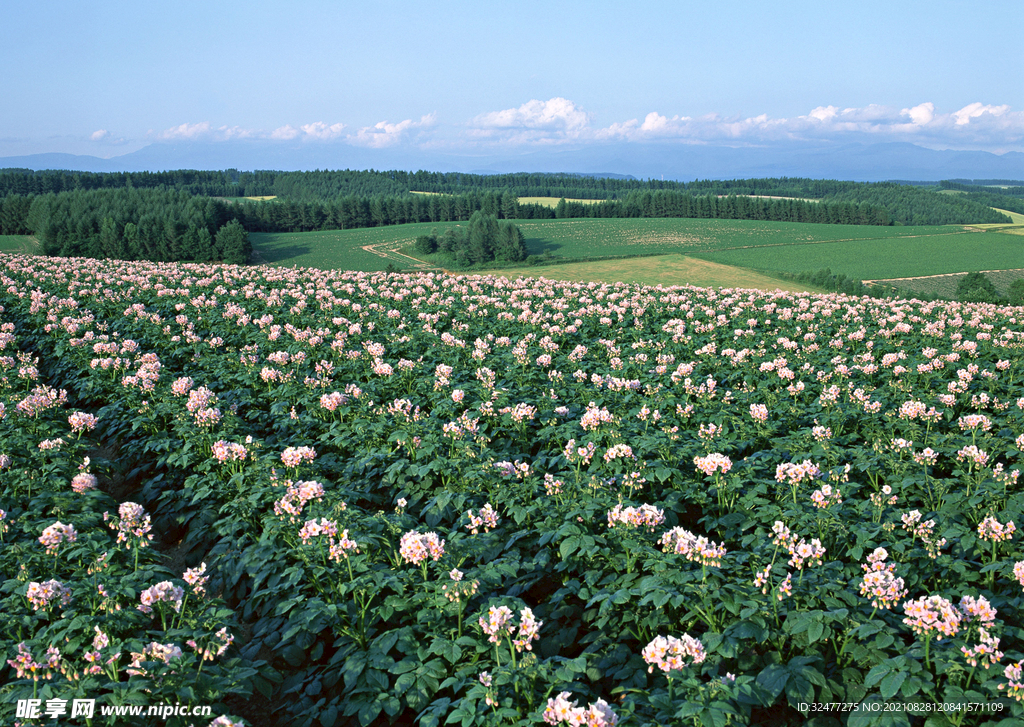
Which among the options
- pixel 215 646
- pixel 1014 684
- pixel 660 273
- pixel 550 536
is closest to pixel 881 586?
pixel 1014 684

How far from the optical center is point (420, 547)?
6.04 m

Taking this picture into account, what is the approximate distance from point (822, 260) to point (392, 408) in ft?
284

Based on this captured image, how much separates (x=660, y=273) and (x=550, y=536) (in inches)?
2723

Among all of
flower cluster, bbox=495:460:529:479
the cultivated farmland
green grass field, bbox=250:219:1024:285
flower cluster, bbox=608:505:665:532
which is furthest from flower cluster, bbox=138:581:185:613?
the cultivated farmland

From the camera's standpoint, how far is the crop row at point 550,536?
496 centimetres

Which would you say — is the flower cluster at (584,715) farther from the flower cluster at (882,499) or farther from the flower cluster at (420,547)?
Answer: the flower cluster at (882,499)

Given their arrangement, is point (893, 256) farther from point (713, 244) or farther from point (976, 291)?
point (976, 291)

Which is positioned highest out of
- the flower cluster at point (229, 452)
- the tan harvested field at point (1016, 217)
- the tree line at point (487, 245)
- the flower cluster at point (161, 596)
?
the tan harvested field at point (1016, 217)

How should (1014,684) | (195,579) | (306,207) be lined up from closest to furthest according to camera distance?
1. (1014,684)
2. (195,579)
3. (306,207)

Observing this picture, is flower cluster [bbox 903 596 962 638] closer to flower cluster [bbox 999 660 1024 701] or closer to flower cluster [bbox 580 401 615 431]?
flower cluster [bbox 999 660 1024 701]

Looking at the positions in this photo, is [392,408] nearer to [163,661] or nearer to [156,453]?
[156,453]

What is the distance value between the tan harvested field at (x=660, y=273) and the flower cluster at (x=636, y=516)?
54.7 metres

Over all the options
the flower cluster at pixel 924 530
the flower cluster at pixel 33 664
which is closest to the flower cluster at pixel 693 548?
the flower cluster at pixel 924 530

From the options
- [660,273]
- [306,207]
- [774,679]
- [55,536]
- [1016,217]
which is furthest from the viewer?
[1016,217]
